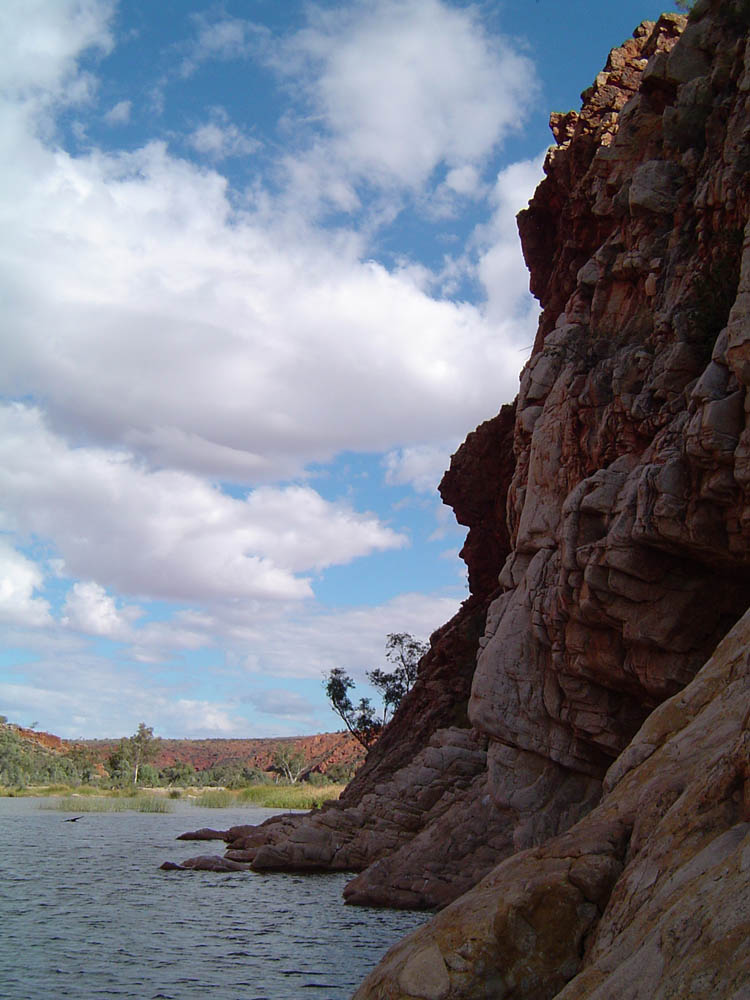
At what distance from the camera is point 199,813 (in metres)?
→ 68.1

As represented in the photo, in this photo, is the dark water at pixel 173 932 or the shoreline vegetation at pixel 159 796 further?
the shoreline vegetation at pixel 159 796

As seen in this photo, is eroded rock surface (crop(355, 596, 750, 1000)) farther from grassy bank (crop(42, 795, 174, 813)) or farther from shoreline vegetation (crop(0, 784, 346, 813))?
grassy bank (crop(42, 795, 174, 813))

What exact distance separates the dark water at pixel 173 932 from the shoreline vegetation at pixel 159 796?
30803 millimetres

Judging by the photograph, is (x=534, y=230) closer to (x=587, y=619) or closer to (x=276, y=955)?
(x=587, y=619)

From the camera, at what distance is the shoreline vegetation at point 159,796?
217ft

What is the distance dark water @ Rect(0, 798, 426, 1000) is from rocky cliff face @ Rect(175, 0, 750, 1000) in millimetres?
3129

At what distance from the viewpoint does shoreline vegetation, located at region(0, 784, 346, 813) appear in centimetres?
6606

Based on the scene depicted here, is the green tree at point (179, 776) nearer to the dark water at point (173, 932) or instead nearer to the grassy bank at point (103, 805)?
the grassy bank at point (103, 805)

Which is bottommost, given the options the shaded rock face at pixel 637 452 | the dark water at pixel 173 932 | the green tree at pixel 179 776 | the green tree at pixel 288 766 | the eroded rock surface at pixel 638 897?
the green tree at pixel 179 776

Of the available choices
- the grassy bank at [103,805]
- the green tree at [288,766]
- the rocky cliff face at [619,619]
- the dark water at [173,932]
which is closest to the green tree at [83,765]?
the green tree at [288,766]

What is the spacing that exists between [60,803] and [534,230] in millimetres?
56082

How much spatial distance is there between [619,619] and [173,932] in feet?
41.4

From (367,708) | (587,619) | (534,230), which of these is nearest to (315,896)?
(587,619)

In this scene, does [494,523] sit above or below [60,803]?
above
